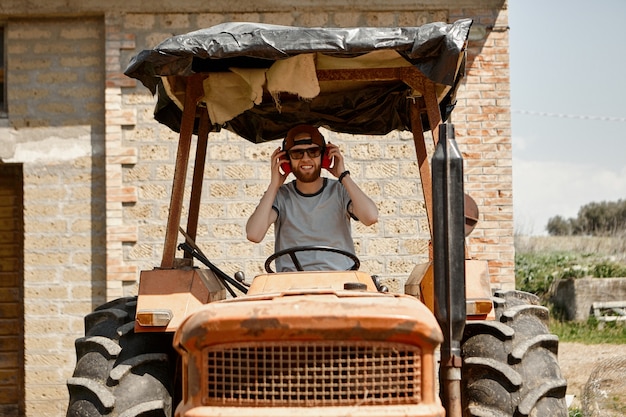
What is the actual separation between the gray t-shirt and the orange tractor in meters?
0.48

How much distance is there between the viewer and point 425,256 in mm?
10438

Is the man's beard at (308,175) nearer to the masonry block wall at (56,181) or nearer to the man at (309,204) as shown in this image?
the man at (309,204)

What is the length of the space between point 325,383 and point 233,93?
6.69ft

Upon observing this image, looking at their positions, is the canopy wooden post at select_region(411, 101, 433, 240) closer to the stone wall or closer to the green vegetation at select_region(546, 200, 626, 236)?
the stone wall

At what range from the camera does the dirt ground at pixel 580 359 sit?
11453mm

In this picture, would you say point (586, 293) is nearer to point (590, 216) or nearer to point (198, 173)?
point (198, 173)

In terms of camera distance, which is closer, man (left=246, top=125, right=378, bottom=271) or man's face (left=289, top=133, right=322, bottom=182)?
man (left=246, top=125, right=378, bottom=271)

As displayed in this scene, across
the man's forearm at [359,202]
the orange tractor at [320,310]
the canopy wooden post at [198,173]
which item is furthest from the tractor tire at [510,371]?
the canopy wooden post at [198,173]

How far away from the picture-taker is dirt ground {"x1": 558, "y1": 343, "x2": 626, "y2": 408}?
11453 mm

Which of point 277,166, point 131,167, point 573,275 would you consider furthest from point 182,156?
point 573,275

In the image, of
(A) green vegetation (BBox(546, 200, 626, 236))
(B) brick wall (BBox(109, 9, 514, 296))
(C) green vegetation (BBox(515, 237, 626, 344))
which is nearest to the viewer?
(B) brick wall (BBox(109, 9, 514, 296))

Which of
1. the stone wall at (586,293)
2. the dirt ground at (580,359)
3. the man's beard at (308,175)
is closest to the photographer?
the man's beard at (308,175)

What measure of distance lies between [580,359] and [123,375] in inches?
381

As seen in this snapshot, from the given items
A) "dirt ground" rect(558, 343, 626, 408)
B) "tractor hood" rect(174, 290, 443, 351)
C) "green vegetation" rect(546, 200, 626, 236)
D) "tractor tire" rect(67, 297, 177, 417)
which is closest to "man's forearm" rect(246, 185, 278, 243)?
"tractor tire" rect(67, 297, 177, 417)
